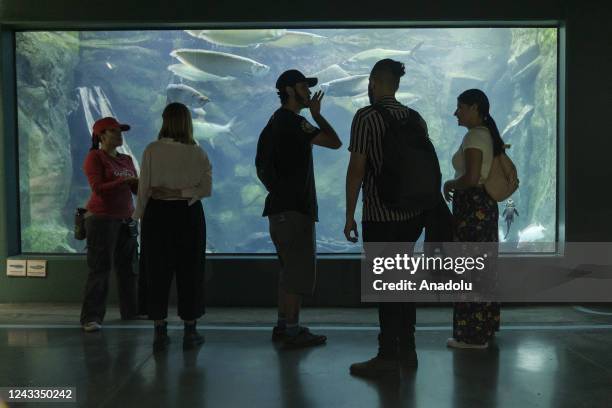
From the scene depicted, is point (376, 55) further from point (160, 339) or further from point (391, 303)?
point (160, 339)

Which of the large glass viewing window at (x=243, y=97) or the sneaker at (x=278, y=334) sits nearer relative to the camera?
the sneaker at (x=278, y=334)

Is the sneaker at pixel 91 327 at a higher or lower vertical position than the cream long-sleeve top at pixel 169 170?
lower

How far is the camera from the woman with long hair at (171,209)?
4.57 m

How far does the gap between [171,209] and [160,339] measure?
91cm

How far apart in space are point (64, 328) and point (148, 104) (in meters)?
2.33

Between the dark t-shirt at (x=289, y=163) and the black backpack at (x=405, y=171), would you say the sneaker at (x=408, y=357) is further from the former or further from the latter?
the dark t-shirt at (x=289, y=163)

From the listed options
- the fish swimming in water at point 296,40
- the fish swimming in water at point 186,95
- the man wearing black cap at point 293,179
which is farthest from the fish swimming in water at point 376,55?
the man wearing black cap at point 293,179

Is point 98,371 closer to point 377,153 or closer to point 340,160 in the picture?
point 377,153

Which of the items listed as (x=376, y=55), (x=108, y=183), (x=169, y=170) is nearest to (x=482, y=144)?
(x=169, y=170)

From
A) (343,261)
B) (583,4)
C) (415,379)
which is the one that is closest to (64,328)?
(343,261)

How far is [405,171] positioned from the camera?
12.7ft

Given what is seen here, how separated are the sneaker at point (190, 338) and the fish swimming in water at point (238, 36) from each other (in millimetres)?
2893

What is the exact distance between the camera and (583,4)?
6062 millimetres

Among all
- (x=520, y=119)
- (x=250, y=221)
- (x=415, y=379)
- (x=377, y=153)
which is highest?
→ (x=520, y=119)
